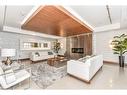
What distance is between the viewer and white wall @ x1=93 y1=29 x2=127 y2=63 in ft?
20.8

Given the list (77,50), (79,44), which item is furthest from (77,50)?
(79,44)

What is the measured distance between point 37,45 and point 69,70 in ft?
18.5

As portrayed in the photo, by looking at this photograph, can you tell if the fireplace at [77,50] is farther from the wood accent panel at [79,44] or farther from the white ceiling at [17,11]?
the white ceiling at [17,11]

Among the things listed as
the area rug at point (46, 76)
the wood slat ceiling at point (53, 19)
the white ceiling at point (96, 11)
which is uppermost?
the white ceiling at point (96, 11)

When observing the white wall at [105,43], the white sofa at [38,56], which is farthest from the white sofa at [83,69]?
the white wall at [105,43]

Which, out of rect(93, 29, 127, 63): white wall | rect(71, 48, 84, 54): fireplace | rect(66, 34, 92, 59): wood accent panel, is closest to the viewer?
rect(93, 29, 127, 63): white wall

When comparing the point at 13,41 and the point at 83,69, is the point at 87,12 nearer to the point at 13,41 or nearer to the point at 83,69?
the point at 83,69

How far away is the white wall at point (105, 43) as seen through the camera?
6.34m

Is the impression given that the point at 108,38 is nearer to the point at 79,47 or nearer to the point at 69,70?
the point at 79,47

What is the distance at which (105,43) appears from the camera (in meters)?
6.78

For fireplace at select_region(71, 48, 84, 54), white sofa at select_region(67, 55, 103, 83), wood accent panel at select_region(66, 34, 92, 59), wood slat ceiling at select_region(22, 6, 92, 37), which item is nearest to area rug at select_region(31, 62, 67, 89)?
white sofa at select_region(67, 55, 103, 83)

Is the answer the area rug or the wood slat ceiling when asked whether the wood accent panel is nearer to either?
the wood slat ceiling

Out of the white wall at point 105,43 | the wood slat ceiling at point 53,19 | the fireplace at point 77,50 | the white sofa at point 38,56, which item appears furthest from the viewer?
the fireplace at point 77,50

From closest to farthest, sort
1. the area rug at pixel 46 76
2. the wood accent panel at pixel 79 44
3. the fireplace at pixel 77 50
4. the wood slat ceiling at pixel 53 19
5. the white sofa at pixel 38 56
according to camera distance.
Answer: the area rug at pixel 46 76, the wood slat ceiling at pixel 53 19, the white sofa at pixel 38 56, the wood accent panel at pixel 79 44, the fireplace at pixel 77 50
